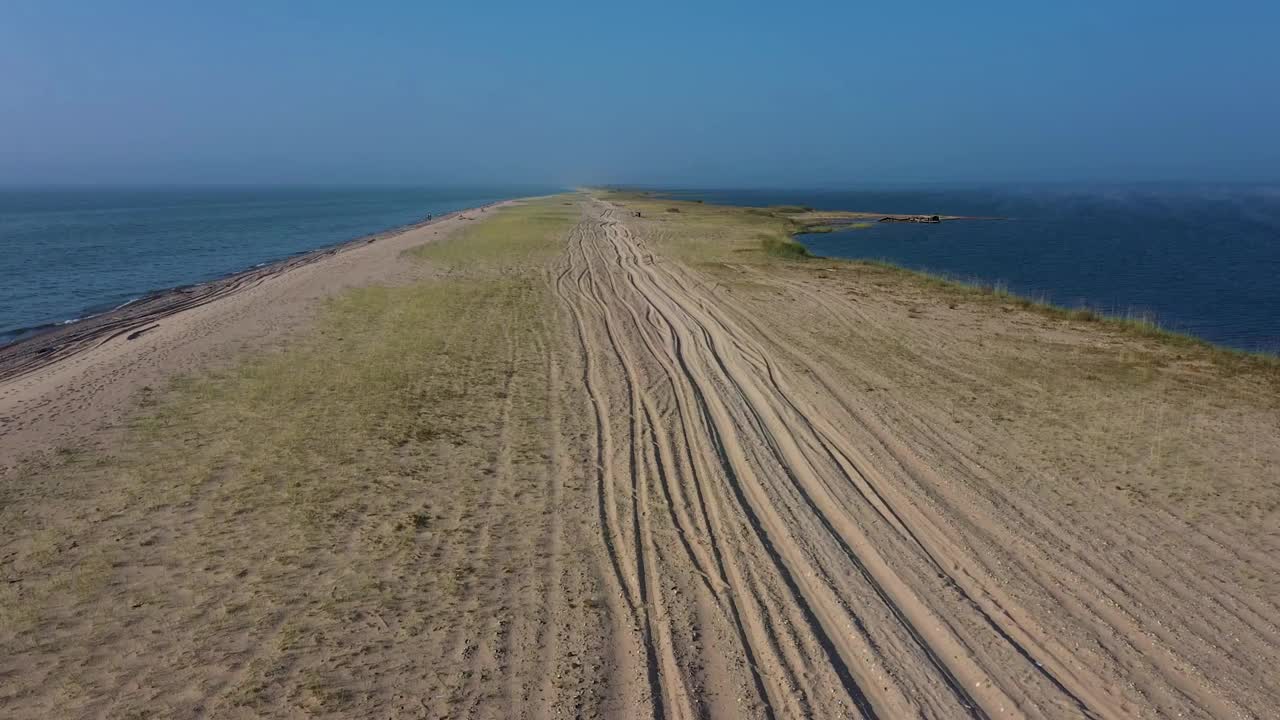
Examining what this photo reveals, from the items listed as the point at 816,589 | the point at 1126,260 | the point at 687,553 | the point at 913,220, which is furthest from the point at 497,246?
the point at 913,220

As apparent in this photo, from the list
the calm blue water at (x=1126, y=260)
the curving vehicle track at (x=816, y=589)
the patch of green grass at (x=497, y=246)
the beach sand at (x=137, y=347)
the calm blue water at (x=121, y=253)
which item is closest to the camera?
the curving vehicle track at (x=816, y=589)

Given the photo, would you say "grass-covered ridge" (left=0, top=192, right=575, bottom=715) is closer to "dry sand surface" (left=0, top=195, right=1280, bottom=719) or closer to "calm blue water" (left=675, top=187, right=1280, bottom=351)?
"dry sand surface" (left=0, top=195, right=1280, bottom=719)

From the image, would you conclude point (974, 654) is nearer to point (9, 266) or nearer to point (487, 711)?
point (487, 711)

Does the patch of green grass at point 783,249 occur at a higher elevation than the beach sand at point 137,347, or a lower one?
higher

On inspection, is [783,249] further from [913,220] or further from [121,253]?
[913,220]

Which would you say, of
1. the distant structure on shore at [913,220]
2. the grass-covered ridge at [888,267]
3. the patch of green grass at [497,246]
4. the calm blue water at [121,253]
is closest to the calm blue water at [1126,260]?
the grass-covered ridge at [888,267]

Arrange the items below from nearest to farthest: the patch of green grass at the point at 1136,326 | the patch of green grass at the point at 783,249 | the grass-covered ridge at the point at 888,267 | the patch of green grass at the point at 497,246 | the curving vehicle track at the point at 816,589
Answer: the curving vehicle track at the point at 816,589 < the patch of green grass at the point at 1136,326 < the grass-covered ridge at the point at 888,267 < the patch of green grass at the point at 497,246 < the patch of green grass at the point at 783,249

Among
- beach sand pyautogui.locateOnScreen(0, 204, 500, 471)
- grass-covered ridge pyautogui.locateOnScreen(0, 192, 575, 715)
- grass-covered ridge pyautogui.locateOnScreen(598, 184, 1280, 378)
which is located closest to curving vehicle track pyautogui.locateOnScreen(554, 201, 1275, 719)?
grass-covered ridge pyautogui.locateOnScreen(0, 192, 575, 715)

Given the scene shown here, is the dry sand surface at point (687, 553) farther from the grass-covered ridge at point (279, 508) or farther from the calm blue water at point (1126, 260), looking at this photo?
the calm blue water at point (1126, 260)
